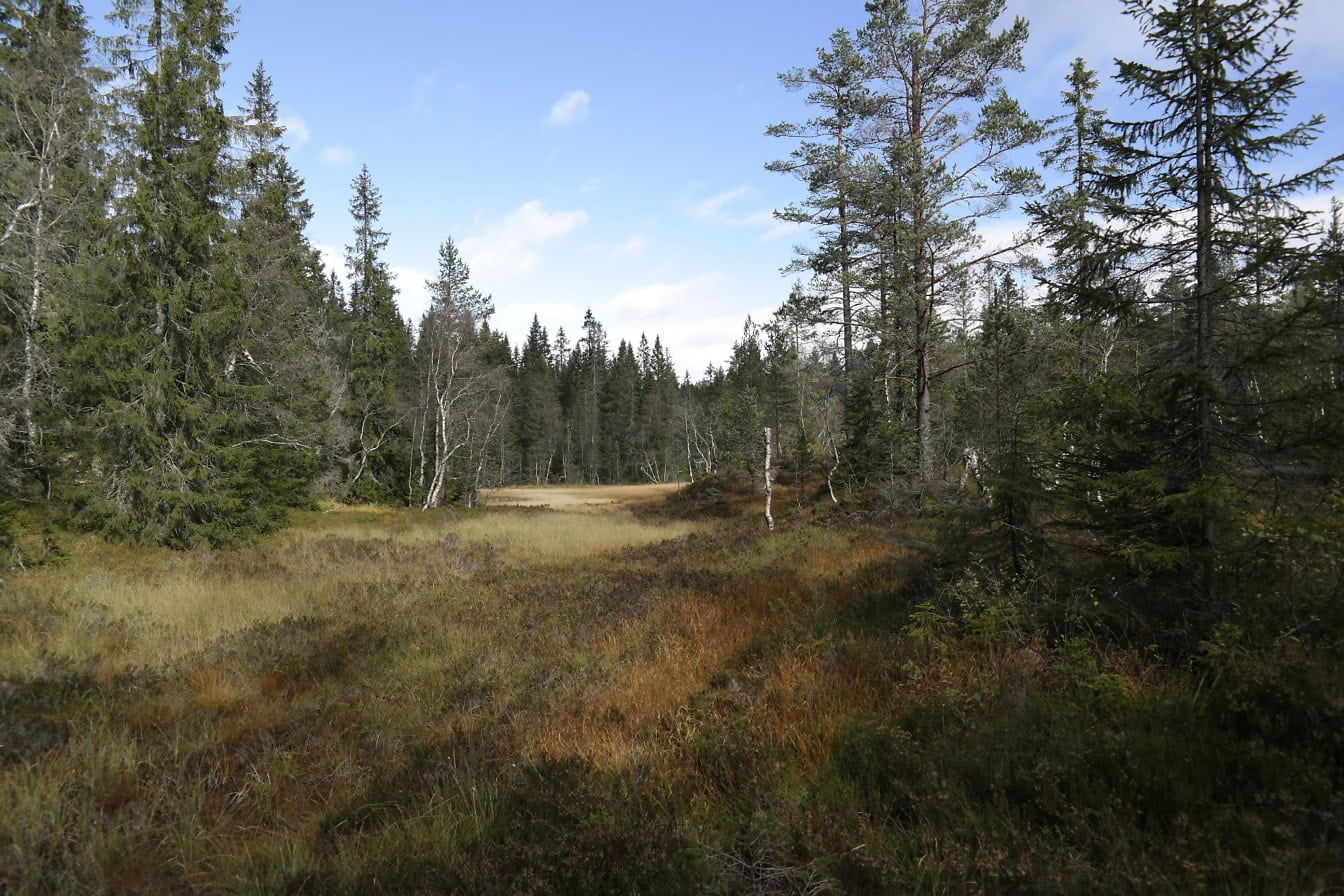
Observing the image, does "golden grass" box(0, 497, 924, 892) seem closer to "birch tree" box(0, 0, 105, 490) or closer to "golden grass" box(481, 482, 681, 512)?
"birch tree" box(0, 0, 105, 490)

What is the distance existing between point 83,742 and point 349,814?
225cm

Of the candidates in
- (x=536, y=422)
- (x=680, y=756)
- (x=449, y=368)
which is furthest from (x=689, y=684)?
(x=536, y=422)

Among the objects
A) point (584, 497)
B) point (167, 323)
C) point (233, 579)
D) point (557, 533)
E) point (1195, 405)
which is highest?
point (167, 323)

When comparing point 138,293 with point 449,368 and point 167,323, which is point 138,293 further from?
point 449,368

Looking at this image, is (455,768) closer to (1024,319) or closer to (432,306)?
(1024,319)

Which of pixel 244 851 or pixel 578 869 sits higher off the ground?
pixel 578 869

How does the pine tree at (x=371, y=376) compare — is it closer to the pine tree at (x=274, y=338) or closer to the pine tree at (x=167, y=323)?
the pine tree at (x=274, y=338)

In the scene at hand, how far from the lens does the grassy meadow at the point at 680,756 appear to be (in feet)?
8.20

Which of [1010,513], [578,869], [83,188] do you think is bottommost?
[578,869]

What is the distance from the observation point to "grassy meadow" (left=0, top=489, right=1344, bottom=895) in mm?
2498

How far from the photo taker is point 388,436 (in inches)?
1078

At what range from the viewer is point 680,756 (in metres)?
3.79

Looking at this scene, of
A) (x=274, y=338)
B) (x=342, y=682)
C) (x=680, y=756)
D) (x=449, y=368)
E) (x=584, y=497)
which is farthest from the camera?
(x=584, y=497)

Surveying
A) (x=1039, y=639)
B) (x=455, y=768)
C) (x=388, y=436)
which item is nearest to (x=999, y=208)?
(x=1039, y=639)
